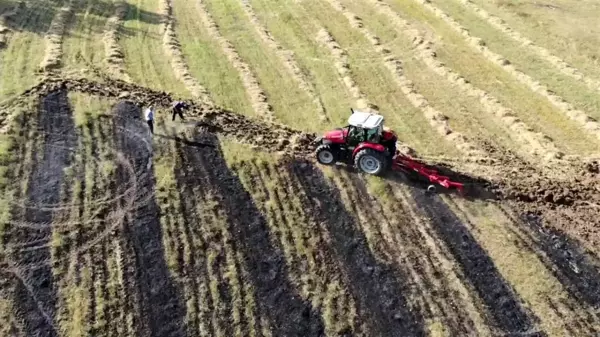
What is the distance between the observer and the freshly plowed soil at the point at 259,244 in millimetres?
13305

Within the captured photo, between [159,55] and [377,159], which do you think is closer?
[377,159]

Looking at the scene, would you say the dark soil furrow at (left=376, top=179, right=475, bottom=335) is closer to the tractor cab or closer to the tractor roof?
the tractor cab

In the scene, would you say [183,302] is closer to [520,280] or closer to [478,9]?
[520,280]

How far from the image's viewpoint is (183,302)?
13500mm

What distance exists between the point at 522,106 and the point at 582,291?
32.2 ft

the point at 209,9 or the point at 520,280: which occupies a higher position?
the point at 520,280

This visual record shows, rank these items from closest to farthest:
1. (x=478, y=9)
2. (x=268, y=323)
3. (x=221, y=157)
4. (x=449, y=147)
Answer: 1. (x=268, y=323)
2. (x=221, y=157)
3. (x=449, y=147)
4. (x=478, y=9)

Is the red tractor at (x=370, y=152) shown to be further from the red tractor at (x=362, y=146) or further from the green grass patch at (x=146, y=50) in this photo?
the green grass patch at (x=146, y=50)

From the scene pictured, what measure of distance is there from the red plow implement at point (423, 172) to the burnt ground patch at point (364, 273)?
2.00 metres

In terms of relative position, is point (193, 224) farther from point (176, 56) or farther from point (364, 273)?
point (176, 56)

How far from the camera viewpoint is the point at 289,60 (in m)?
25.8

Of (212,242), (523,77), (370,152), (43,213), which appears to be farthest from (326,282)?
(523,77)

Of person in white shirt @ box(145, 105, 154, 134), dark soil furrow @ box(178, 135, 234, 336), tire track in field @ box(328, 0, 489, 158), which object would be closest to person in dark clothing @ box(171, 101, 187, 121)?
person in white shirt @ box(145, 105, 154, 134)

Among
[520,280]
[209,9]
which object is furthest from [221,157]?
[209,9]
